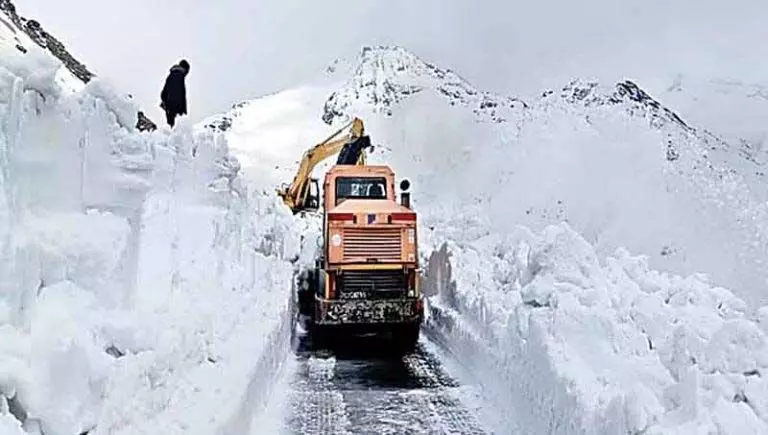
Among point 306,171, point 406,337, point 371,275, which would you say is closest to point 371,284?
point 371,275

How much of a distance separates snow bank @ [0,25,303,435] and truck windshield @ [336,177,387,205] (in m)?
5.46

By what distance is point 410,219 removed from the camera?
45.6 ft

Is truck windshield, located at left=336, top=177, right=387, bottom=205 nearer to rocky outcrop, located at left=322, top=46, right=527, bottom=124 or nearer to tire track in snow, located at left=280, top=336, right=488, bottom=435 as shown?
tire track in snow, located at left=280, top=336, right=488, bottom=435

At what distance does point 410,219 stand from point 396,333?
65.1 inches

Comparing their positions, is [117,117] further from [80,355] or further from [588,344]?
[588,344]

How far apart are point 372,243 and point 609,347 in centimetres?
635

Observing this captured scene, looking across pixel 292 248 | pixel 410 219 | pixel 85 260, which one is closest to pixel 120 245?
pixel 85 260

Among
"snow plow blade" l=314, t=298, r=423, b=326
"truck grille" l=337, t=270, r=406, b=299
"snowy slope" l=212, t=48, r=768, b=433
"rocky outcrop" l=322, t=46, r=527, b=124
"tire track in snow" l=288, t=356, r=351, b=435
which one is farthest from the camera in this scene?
"rocky outcrop" l=322, t=46, r=527, b=124

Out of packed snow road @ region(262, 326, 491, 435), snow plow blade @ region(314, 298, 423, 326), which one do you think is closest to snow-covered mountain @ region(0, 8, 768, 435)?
packed snow road @ region(262, 326, 491, 435)

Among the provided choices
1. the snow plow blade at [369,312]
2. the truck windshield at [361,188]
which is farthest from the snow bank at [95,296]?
the truck windshield at [361,188]

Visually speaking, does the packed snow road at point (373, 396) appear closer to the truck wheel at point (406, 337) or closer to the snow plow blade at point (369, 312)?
the truck wheel at point (406, 337)

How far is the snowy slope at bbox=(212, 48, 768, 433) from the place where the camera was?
6141 millimetres

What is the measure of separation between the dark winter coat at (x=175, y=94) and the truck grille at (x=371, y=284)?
5.10 meters

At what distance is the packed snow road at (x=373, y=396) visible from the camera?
880 cm
